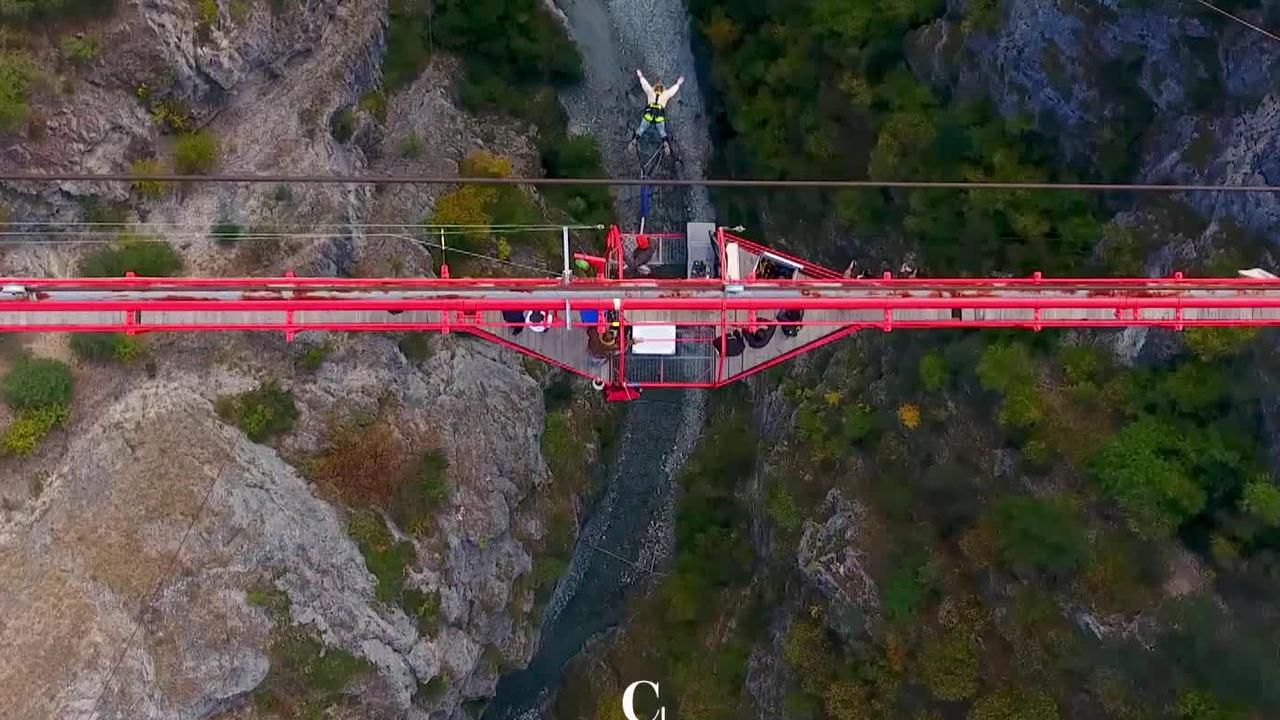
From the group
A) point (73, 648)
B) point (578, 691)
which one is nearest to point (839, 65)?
point (578, 691)

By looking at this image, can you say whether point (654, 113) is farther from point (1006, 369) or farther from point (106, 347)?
point (106, 347)

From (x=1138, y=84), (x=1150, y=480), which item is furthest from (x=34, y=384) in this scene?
(x=1138, y=84)

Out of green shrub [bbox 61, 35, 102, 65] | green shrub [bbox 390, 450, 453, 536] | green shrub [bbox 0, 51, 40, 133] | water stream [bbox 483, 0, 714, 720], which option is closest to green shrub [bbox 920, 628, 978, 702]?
water stream [bbox 483, 0, 714, 720]

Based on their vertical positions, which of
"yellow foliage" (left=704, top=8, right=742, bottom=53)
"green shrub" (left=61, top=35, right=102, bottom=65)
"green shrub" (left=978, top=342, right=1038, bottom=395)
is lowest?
"green shrub" (left=978, top=342, right=1038, bottom=395)

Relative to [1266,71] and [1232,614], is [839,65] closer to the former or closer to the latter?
[1266,71]

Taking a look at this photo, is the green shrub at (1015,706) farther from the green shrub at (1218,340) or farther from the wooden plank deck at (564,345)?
the wooden plank deck at (564,345)

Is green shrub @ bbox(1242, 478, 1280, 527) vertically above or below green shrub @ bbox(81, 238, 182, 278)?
below

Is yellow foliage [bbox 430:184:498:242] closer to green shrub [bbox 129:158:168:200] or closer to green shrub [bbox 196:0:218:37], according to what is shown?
green shrub [bbox 129:158:168:200]
